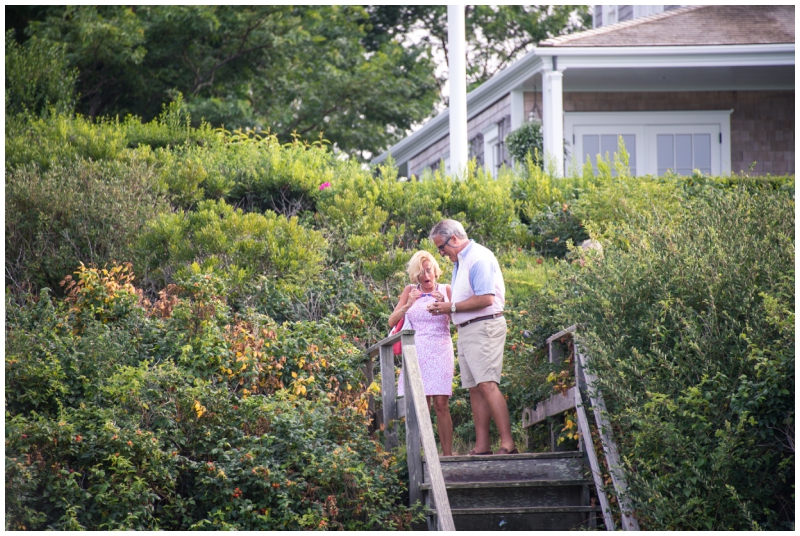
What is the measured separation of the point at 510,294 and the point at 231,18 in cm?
1251

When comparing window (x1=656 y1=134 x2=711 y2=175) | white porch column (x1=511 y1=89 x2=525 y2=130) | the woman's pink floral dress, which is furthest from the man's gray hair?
window (x1=656 y1=134 x2=711 y2=175)

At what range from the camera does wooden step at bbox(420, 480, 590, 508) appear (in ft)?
21.7

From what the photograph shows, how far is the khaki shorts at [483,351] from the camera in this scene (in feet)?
22.7

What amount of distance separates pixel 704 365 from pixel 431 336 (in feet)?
7.64

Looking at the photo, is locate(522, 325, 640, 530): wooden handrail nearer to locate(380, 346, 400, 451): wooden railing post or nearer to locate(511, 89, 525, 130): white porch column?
locate(380, 346, 400, 451): wooden railing post

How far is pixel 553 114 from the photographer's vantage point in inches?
565

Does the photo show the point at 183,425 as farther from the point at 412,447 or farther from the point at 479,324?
the point at 479,324

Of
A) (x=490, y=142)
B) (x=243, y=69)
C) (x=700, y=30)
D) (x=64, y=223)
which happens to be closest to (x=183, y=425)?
(x=64, y=223)

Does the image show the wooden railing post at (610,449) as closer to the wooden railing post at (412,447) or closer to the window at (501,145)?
the wooden railing post at (412,447)

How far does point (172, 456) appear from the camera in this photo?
646 centimetres

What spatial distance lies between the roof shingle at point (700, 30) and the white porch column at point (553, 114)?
2.24ft

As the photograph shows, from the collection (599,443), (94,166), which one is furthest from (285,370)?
(94,166)

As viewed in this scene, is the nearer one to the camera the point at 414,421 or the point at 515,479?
the point at 414,421

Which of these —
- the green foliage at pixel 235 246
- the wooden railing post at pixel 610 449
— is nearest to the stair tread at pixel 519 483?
the wooden railing post at pixel 610 449
